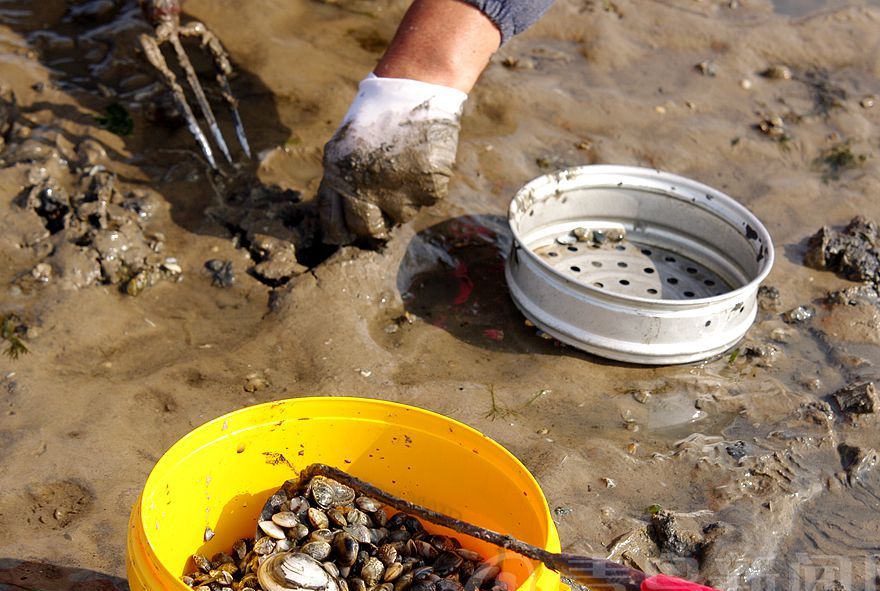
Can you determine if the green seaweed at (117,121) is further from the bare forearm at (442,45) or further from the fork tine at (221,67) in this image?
the bare forearm at (442,45)

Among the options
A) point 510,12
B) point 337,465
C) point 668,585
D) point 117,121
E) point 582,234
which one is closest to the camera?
point 668,585

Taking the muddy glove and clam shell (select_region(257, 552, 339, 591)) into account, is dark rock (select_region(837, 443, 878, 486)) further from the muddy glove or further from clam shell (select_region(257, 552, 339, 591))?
clam shell (select_region(257, 552, 339, 591))

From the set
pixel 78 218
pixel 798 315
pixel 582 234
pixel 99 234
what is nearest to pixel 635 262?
pixel 582 234

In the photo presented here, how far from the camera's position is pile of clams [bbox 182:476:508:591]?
7.45ft

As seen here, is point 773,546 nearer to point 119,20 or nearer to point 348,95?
point 348,95

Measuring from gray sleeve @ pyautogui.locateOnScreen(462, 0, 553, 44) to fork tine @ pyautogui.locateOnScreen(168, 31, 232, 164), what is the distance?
1327mm

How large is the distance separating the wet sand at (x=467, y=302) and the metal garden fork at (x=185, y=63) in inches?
5.4

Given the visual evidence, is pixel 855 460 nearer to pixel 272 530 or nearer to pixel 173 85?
pixel 272 530

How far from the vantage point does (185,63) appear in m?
4.23

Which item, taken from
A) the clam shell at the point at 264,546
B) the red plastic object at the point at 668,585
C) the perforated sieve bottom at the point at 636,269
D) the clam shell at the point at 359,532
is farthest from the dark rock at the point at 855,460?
the clam shell at the point at 264,546

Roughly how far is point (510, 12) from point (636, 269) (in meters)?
1.28

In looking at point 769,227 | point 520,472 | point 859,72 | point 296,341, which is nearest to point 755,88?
point 859,72

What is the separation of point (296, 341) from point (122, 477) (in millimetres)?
871

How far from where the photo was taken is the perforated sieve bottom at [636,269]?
4.18 meters
